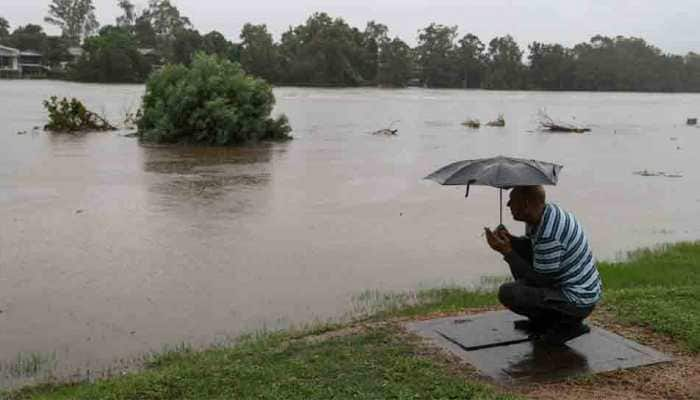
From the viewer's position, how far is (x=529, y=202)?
5.71m

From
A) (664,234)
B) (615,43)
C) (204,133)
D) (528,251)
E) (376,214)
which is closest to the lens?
(528,251)

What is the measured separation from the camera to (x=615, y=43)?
A: 126m

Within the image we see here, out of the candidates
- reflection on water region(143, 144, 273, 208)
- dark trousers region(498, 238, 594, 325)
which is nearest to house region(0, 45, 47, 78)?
reflection on water region(143, 144, 273, 208)

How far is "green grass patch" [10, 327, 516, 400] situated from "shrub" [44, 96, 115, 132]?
30.3 meters

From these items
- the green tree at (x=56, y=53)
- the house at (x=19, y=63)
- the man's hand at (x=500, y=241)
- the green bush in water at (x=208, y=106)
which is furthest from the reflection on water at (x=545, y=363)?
the green tree at (x=56, y=53)

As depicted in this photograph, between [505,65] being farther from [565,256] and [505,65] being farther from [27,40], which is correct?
[565,256]

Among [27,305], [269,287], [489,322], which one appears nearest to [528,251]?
[489,322]

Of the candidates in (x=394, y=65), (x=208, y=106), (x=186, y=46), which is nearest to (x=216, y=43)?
(x=186, y=46)

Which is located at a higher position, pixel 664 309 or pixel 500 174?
pixel 500 174

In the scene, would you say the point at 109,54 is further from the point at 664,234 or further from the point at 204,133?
the point at 664,234

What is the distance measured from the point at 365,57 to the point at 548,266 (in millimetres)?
109259

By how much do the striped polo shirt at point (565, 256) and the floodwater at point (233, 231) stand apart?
3369mm

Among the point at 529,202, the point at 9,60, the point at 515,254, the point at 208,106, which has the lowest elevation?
the point at 515,254

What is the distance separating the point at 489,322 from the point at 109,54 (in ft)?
324
